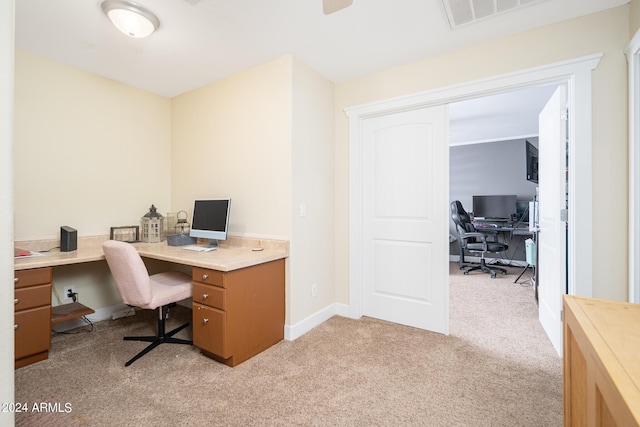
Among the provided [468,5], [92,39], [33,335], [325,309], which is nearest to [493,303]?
[325,309]

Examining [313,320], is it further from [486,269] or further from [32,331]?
[486,269]

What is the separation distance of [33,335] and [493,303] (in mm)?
4225

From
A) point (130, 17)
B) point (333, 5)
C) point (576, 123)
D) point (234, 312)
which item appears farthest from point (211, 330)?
point (576, 123)

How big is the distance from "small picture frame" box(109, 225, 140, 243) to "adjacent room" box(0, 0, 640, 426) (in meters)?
0.03

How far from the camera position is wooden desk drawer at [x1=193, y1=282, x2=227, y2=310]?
1986 mm

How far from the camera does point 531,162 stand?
4977 mm

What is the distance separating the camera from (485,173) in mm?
5895

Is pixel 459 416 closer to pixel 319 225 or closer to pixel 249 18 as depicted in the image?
pixel 319 225

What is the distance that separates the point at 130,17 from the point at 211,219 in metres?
1.54

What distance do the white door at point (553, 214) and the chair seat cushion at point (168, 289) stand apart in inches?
110

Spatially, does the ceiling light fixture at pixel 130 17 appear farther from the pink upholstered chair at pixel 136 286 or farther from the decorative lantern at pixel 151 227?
the decorative lantern at pixel 151 227

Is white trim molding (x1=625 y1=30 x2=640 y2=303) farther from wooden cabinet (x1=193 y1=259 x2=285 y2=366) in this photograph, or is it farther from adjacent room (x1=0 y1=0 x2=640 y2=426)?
wooden cabinet (x1=193 y1=259 x2=285 y2=366)

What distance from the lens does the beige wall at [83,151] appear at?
2.46 m

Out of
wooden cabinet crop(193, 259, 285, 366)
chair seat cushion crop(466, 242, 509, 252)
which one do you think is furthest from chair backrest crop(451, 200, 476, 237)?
wooden cabinet crop(193, 259, 285, 366)
